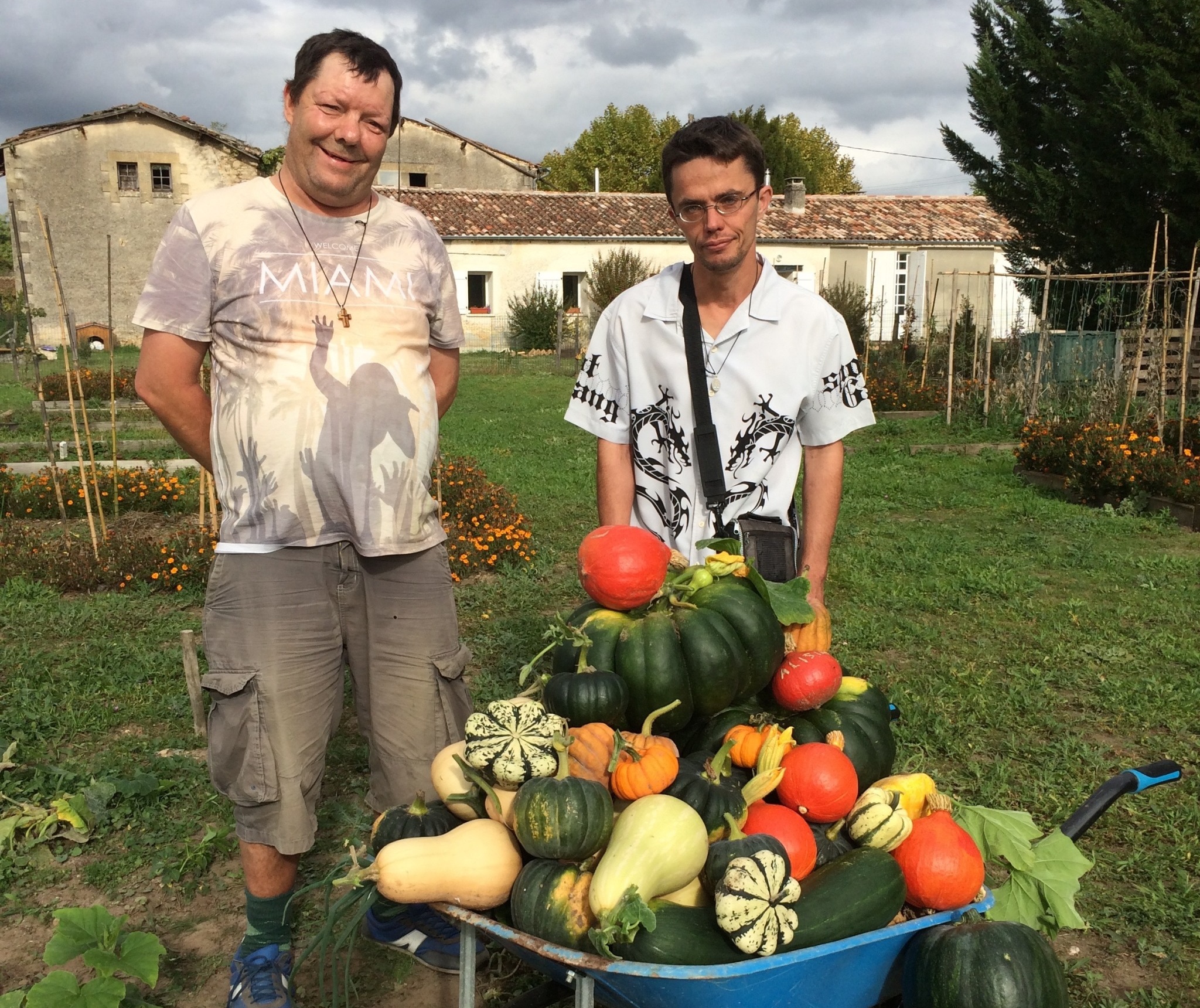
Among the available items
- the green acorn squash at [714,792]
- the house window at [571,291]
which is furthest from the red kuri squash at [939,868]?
the house window at [571,291]

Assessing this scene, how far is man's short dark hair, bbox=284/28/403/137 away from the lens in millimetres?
2264

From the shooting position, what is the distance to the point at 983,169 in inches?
680

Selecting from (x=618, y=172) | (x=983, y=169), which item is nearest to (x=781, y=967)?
(x=983, y=169)

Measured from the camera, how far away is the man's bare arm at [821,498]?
2.83 m

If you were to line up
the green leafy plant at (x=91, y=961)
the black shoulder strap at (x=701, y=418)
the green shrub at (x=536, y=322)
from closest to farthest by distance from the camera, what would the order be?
the green leafy plant at (x=91, y=961) < the black shoulder strap at (x=701, y=418) < the green shrub at (x=536, y=322)

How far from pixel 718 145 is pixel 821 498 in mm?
Answer: 1011

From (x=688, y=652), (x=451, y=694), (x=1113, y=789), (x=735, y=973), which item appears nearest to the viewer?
(x=735, y=973)

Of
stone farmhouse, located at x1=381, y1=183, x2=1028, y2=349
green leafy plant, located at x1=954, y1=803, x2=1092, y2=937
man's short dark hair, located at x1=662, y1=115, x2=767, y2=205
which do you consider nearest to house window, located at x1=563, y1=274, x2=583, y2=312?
stone farmhouse, located at x1=381, y1=183, x2=1028, y2=349

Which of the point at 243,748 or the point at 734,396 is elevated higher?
the point at 734,396

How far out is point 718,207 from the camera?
2.51m

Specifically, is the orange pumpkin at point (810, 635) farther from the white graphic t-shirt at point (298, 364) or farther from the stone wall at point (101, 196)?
the stone wall at point (101, 196)

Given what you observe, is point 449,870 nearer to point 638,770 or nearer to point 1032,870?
point 638,770

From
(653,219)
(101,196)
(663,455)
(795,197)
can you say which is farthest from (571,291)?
(663,455)

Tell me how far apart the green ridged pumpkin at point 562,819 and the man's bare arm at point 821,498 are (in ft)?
4.55
